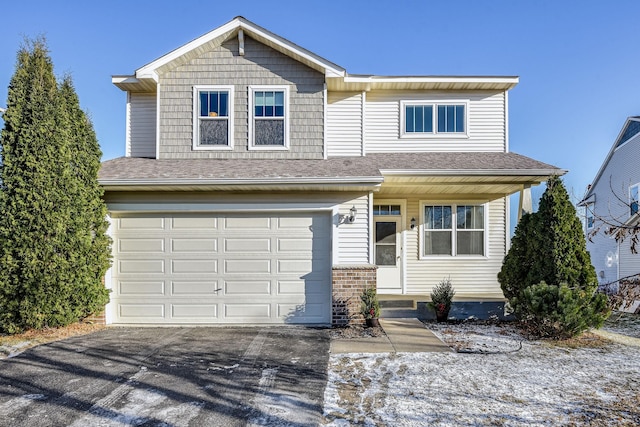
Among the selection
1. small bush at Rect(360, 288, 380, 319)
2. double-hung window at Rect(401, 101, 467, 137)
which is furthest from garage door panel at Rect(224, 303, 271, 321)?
double-hung window at Rect(401, 101, 467, 137)

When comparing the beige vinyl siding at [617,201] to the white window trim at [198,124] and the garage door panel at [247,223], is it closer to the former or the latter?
the garage door panel at [247,223]

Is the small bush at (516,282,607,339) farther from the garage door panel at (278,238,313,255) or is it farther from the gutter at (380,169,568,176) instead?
the garage door panel at (278,238,313,255)

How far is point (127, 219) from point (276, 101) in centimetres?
412

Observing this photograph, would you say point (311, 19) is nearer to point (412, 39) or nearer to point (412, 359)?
point (412, 39)

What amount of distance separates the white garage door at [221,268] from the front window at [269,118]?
2.02 meters

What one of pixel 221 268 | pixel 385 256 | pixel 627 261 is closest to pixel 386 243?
pixel 385 256

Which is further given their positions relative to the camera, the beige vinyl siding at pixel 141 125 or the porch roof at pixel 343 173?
the beige vinyl siding at pixel 141 125

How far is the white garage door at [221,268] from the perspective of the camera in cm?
814

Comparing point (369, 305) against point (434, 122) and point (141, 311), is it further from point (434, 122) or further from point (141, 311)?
point (434, 122)

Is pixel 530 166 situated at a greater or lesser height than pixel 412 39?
lesser

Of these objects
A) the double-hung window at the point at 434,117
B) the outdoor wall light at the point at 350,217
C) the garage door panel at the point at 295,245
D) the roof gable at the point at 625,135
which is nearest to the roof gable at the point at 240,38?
the double-hung window at the point at 434,117

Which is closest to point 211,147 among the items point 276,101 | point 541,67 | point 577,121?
point 276,101

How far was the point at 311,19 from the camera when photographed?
1316cm

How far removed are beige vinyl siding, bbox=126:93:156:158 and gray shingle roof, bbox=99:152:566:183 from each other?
1.36ft
